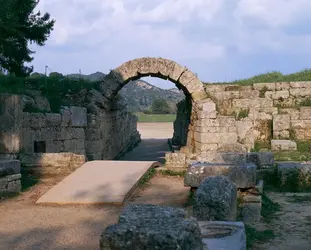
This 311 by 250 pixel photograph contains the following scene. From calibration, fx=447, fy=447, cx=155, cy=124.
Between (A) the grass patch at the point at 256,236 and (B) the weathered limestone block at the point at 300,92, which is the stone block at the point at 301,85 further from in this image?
(A) the grass patch at the point at 256,236

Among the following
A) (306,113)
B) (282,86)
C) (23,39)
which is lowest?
(306,113)

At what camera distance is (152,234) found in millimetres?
3104

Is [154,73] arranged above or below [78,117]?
above

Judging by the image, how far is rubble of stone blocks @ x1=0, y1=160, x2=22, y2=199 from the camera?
781 cm

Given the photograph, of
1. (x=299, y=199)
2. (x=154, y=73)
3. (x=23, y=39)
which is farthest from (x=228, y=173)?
(x=23, y=39)

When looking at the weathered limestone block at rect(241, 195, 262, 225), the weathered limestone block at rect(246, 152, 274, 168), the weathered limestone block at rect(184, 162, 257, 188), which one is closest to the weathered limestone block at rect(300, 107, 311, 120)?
the weathered limestone block at rect(246, 152, 274, 168)

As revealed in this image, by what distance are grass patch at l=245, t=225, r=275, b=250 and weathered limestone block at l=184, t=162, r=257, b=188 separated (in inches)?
46.6

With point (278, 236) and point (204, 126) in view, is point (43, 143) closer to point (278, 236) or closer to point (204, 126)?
point (204, 126)

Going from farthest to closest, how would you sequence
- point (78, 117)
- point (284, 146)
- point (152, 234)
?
1. point (78, 117)
2. point (284, 146)
3. point (152, 234)

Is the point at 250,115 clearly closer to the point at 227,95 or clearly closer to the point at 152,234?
the point at 227,95

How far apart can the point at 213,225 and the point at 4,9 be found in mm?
13314

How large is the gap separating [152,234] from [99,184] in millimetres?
5011

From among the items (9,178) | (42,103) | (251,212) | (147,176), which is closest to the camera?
(251,212)

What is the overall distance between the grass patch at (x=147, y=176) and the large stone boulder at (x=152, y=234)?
4988 mm
